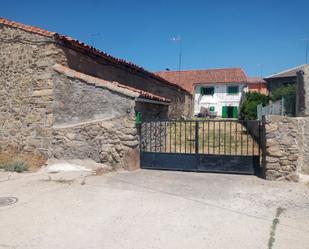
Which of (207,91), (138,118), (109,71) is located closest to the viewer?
(138,118)

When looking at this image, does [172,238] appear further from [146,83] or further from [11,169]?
[146,83]

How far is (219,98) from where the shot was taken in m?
39.6

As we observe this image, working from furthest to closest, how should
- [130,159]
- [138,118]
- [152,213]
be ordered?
[138,118]
[130,159]
[152,213]

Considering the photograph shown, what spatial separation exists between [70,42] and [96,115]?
2612mm

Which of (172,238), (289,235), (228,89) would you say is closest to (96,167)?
(172,238)

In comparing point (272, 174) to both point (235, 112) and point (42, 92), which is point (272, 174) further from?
point (235, 112)

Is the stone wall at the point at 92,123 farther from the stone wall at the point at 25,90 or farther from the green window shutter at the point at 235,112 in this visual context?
the green window shutter at the point at 235,112

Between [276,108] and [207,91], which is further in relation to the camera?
[207,91]

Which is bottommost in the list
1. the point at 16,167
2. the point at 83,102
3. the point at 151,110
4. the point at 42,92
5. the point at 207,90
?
the point at 16,167

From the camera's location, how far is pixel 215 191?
6.64 metres

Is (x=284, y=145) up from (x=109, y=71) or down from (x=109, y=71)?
down

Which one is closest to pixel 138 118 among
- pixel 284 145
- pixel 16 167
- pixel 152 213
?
pixel 16 167

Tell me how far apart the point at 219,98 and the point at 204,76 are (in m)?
3.64

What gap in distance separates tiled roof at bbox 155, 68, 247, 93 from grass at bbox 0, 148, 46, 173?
29766mm
